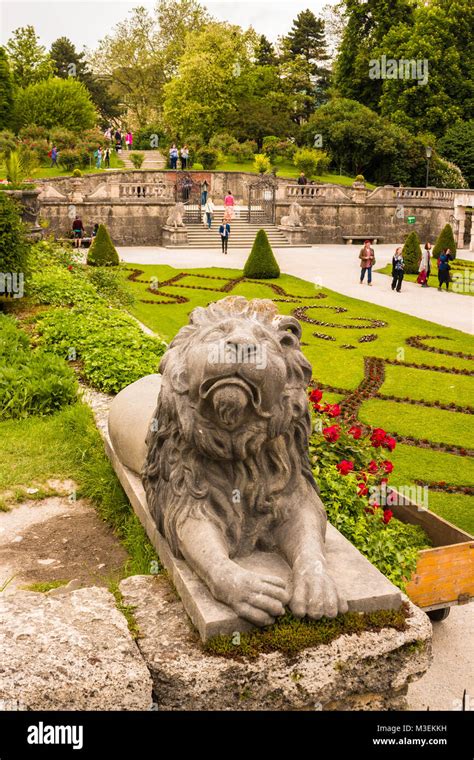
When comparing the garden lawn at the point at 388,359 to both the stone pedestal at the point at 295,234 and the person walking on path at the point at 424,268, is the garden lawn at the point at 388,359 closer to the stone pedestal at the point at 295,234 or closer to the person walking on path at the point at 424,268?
the person walking on path at the point at 424,268

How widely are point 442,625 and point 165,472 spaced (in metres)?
3.38

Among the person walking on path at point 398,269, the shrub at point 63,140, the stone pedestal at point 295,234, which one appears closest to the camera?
the person walking on path at point 398,269

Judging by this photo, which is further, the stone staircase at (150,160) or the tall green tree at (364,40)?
the tall green tree at (364,40)

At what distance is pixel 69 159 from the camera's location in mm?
44312

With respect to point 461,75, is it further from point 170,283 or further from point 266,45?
point 170,283

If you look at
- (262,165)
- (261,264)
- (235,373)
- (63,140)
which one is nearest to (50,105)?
(63,140)

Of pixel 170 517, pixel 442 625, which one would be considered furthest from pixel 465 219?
pixel 170 517

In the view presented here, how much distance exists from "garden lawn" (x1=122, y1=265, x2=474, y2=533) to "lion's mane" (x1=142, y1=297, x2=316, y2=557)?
4.73 metres

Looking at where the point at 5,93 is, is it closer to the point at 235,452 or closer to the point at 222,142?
the point at 222,142

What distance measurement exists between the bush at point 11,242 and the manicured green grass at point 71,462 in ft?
20.7

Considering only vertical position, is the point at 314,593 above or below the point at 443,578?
above

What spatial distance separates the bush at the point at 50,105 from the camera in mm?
49719

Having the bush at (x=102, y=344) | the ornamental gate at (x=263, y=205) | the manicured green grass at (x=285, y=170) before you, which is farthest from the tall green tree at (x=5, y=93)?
the bush at (x=102, y=344)

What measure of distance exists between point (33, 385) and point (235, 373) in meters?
5.27
